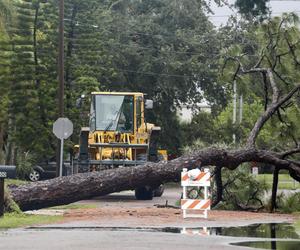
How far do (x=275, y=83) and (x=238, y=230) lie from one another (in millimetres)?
8860

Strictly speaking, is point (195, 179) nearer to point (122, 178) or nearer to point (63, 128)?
point (122, 178)

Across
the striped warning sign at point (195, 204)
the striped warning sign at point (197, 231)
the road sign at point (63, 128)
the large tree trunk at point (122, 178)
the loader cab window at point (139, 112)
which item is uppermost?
the loader cab window at point (139, 112)

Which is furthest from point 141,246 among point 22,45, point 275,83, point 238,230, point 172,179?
point 22,45

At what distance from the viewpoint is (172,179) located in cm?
2227

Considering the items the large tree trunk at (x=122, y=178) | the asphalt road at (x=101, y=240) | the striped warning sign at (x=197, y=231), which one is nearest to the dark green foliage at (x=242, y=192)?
the large tree trunk at (x=122, y=178)

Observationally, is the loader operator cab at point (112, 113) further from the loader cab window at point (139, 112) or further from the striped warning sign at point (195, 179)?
the striped warning sign at point (195, 179)

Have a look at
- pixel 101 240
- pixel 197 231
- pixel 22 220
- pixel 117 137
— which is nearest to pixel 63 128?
pixel 117 137

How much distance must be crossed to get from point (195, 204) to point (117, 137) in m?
11.6

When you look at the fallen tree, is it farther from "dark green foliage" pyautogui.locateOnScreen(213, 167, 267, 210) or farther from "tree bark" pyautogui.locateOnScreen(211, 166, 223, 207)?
"dark green foliage" pyautogui.locateOnScreen(213, 167, 267, 210)

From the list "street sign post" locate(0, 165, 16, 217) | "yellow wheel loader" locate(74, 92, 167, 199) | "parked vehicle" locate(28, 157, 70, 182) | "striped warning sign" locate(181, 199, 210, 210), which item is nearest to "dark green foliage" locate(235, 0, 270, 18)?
"striped warning sign" locate(181, 199, 210, 210)

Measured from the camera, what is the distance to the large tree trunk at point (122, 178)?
2059cm

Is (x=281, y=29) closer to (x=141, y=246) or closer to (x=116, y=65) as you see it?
(x=141, y=246)

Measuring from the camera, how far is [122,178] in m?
21.8

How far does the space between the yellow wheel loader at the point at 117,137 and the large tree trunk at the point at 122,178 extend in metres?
7.17
